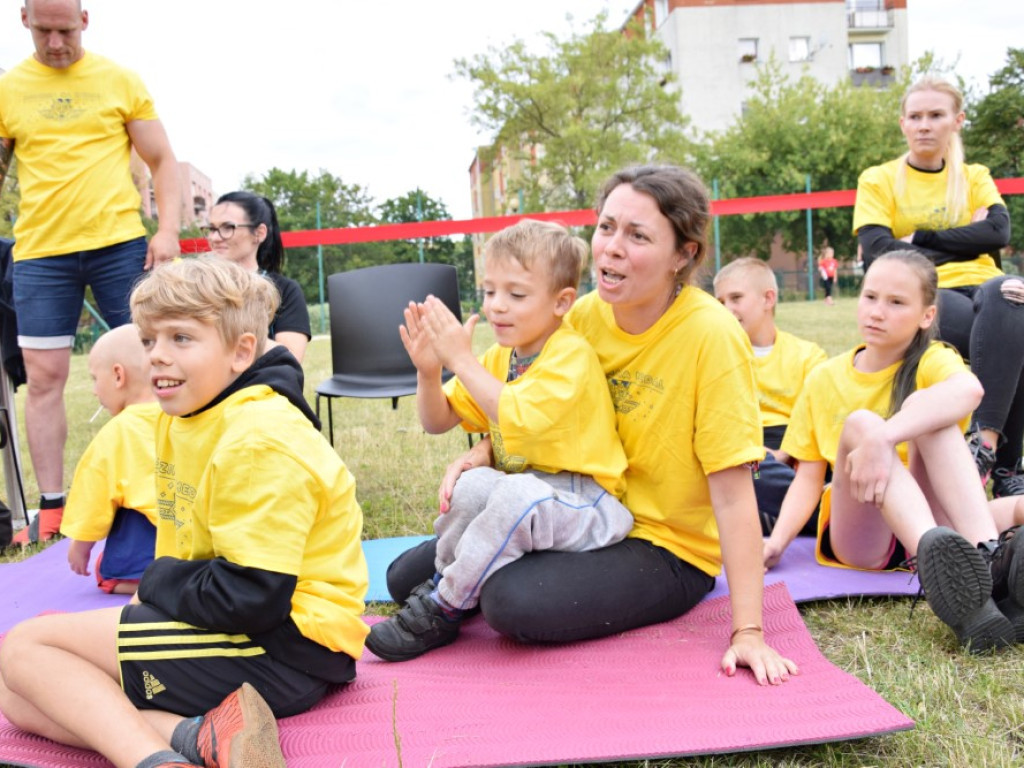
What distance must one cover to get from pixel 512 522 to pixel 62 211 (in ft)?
8.61

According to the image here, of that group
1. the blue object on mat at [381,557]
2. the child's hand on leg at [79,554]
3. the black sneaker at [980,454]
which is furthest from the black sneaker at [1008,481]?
the child's hand on leg at [79,554]

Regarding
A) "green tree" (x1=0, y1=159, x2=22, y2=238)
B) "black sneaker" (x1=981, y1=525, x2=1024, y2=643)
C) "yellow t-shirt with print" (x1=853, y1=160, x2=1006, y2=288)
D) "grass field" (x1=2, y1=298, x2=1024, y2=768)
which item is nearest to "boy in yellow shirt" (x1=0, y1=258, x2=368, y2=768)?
"grass field" (x1=2, y1=298, x2=1024, y2=768)

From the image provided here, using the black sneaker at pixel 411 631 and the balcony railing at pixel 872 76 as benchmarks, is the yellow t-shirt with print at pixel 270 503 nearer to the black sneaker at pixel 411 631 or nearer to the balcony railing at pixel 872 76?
the black sneaker at pixel 411 631

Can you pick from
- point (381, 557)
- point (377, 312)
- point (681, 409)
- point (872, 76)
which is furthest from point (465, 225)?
point (872, 76)

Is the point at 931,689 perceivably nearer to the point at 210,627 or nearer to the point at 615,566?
the point at 615,566

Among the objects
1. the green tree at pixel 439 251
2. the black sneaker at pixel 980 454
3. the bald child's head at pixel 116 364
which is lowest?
the black sneaker at pixel 980 454

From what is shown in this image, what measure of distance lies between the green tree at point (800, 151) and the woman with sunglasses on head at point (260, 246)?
2537cm

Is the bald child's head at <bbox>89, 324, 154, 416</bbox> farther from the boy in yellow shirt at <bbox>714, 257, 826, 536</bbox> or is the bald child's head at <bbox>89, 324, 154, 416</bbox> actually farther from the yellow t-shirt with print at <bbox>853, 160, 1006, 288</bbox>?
the yellow t-shirt with print at <bbox>853, 160, 1006, 288</bbox>

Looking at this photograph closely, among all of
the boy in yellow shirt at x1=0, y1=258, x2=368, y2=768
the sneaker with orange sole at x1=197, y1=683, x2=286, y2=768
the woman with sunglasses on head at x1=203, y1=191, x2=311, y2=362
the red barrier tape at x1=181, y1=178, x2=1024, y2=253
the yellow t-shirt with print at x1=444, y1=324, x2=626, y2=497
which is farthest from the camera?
the red barrier tape at x1=181, y1=178, x2=1024, y2=253

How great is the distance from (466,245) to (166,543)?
2132 centimetres

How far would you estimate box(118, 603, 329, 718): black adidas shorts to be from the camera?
1746 mm

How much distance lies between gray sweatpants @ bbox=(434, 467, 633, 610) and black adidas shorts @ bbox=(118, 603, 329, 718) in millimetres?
601

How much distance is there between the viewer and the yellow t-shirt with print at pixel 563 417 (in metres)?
2.17

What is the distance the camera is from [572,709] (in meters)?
1.89
